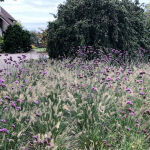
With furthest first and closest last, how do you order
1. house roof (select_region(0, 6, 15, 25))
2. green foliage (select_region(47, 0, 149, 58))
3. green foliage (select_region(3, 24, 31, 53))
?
house roof (select_region(0, 6, 15, 25))
green foliage (select_region(3, 24, 31, 53))
green foliage (select_region(47, 0, 149, 58))

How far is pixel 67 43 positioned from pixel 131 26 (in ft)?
10.6

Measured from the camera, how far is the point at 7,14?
37031 mm

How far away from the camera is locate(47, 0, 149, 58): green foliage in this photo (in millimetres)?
9508

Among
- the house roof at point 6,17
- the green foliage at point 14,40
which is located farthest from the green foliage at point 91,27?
the house roof at point 6,17

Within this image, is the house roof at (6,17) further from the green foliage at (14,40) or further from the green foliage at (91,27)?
the green foliage at (91,27)

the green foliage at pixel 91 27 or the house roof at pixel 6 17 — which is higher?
the house roof at pixel 6 17

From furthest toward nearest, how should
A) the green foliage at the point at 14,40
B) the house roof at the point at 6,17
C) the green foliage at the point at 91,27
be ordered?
the house roof at the point at 6,17
the green foliage at the point at 14,40
the green foliage at the point at 91,27

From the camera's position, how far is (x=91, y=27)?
9680 mm

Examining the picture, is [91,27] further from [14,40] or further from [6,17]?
[6,17]

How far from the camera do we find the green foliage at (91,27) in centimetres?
951

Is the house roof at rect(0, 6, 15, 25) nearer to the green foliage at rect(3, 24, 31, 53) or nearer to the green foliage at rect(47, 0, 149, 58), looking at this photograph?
the green foliage at rect(3, 24, 31, 53)

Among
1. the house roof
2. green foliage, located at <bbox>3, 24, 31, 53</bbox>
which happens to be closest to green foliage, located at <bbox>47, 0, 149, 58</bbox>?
green foliage, located at <bbox>3, 24, 31, 53</bbox>

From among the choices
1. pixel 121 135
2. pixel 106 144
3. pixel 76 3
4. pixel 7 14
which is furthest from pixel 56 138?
pixel 7 14

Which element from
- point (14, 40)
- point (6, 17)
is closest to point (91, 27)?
point (14, 40)
